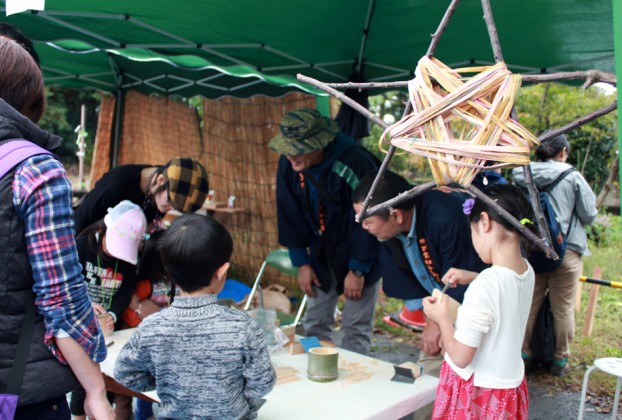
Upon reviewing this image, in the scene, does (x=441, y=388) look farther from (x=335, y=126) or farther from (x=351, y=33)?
(x=351, y=33)

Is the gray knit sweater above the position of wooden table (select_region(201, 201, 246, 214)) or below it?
above

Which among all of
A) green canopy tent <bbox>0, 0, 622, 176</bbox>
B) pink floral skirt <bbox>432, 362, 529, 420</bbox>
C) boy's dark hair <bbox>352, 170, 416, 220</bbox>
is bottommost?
pink floral skirt <bbox>432, 362, 529, 420</bbox>

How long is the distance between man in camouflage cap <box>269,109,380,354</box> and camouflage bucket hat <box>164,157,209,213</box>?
614 mm

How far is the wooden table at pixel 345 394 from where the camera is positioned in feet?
6.21

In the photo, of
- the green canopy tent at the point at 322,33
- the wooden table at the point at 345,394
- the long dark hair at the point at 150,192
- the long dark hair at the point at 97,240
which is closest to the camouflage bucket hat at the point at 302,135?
the green canopy tent at the point at 322,33

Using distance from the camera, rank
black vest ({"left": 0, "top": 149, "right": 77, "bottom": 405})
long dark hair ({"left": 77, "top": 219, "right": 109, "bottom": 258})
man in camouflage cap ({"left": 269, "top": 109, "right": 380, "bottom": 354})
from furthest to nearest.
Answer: man in camouflage cap ({"left": 269, "top": 109, "right": 380, "bottom": 354}) → long dark hair ({"left": 77, "top": 219, "right": 109, "bottom": 258}) → black vest ({"left": 0, "top": 149, "right": 77, "bottom": 405})

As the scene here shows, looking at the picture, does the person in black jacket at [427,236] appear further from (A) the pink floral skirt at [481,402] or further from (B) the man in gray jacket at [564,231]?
(B) the man in gray jacket at [564,231]

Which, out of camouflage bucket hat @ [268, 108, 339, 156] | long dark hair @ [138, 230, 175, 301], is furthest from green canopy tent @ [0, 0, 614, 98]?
long dark hair @ [138, 230, 175, 301]

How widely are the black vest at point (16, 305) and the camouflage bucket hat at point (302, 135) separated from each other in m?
2.12

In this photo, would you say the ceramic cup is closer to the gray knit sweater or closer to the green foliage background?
the gray knit sweater

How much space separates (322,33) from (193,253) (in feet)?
8.63

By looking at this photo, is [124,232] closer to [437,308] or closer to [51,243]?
[51,243]

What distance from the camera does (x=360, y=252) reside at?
3.41 metres

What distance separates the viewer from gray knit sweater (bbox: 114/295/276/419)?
163 cm
